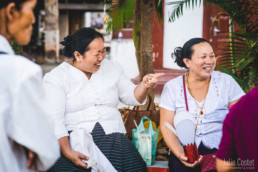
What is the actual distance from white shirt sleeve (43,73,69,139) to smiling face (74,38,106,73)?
273 mm

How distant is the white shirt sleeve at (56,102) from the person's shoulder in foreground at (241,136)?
1442 millimetres

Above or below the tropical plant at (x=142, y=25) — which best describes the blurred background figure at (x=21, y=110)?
below

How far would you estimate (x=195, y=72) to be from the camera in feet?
8.96

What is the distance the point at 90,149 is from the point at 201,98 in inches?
40.1

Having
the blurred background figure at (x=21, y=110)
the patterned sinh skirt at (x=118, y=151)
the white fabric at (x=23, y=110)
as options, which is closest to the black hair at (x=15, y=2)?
the blurred background figure at (x=21, y=110)

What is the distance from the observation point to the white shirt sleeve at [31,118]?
47.4 inches

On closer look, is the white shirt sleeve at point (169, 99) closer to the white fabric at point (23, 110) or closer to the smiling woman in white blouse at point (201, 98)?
the smiling woman in white blouse at point (201, 98)

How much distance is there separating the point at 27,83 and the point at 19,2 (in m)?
0.39

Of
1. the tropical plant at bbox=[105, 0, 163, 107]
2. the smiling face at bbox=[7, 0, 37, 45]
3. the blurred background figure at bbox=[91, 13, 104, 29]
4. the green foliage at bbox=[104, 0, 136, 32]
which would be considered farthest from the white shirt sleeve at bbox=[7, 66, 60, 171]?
the blurred background figure at bbox=[91, 13, 104, 29]

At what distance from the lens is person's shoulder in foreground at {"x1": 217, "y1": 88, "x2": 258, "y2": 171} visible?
1.35m

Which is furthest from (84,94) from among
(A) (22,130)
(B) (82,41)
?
(A) (22,130)

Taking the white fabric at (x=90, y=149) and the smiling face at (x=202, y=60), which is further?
the smiling face at (x=202, y=60)

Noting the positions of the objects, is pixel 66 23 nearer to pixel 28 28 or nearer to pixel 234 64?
Answer: pixel 234 64

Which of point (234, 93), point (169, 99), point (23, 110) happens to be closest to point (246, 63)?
point (234, 93)
